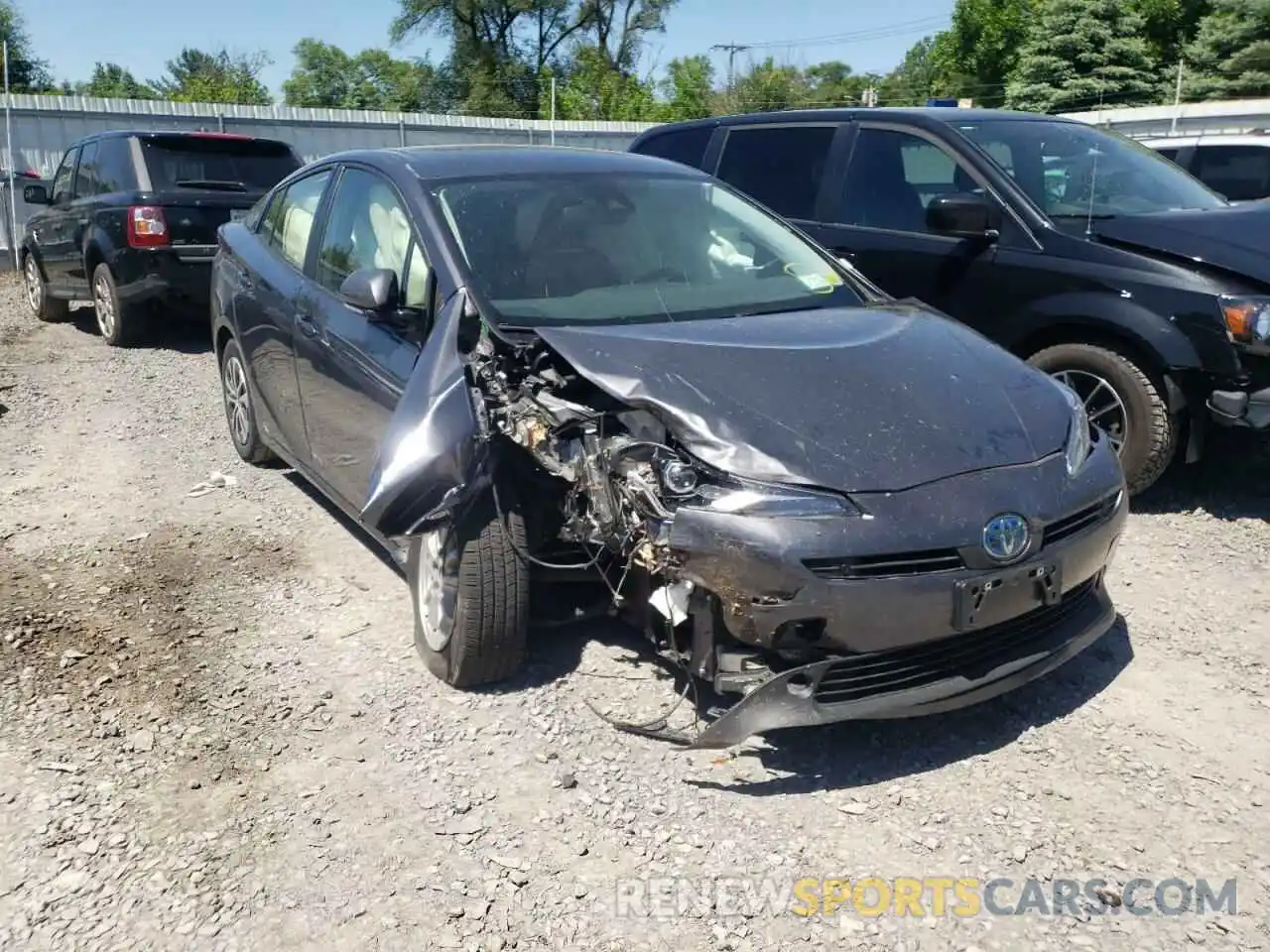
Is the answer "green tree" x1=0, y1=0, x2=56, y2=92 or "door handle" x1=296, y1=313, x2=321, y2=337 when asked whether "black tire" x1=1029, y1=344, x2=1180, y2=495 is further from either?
"green tree" x1=0, y1=0, x2=56, y2=92

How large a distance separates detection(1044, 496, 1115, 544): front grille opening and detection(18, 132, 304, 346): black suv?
749cm

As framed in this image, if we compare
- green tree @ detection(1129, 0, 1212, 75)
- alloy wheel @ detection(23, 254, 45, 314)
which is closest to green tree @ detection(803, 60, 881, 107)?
green tree @ detection(1129, 0, 1212, 75)

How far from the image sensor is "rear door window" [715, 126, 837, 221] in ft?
21.8

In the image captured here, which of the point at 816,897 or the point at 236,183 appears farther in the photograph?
the point at 236,183

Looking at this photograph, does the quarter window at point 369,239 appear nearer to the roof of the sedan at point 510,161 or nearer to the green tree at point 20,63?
the roof of the sedan at point 510,161

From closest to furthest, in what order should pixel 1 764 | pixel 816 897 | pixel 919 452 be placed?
pixel 816 897, pixel 919 452, pixel 1 764

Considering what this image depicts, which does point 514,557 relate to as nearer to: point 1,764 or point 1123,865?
point 1,764

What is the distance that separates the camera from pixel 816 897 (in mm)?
2781

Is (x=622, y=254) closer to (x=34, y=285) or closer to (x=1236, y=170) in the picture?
(x=1236, y=170)

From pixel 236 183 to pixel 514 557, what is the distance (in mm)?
7238

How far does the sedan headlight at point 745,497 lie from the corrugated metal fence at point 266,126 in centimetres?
1136

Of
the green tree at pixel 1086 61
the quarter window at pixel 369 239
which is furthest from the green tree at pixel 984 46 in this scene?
the quarter window at pixel 369 239

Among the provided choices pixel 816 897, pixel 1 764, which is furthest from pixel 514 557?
pixel 1 764

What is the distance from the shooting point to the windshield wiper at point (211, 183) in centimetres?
931
